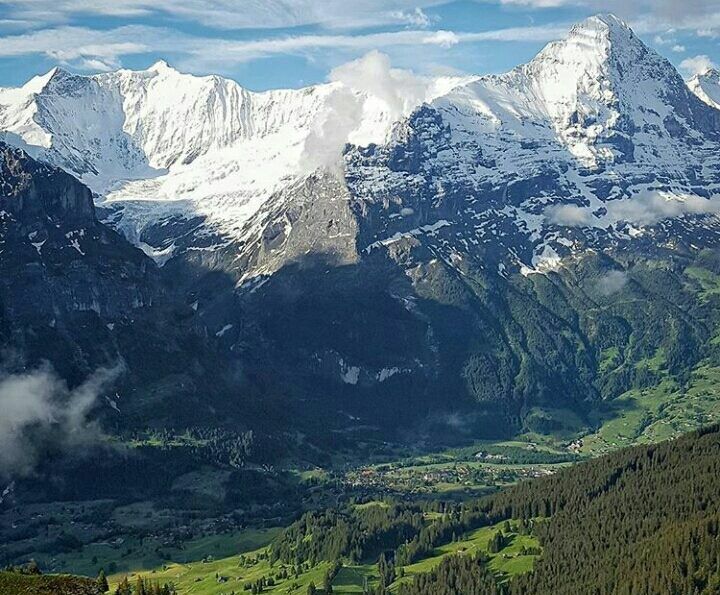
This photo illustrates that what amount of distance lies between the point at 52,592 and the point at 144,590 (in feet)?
103

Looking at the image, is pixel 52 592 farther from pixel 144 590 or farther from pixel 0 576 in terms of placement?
pixel 144 590

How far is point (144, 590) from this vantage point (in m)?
190

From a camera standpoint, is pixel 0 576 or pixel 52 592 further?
pixel 0 576

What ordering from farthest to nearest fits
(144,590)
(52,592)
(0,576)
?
(144,590) → (0,576) → (52,592)

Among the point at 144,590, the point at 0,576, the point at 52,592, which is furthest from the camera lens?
the point at 144,590

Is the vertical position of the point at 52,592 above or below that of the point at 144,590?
above

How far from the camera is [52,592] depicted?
160 meters

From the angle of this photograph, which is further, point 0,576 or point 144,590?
point 144,590

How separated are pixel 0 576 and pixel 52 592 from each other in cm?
1817

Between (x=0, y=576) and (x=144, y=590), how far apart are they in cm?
2497

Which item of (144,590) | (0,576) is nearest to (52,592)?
(0,576)

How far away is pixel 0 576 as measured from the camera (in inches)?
6870

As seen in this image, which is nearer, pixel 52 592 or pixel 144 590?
pixel 52 592
